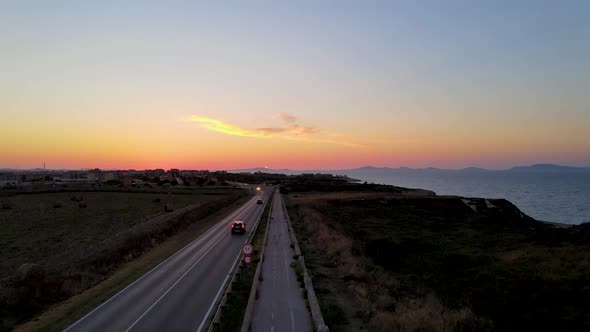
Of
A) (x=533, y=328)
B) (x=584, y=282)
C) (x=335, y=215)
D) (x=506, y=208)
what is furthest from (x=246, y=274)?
(x=506, y=208)

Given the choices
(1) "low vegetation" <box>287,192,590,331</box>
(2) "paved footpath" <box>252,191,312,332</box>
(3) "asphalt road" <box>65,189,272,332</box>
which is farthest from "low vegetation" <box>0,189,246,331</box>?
(1) "low vegetation" <box>287,192,590,331</box>

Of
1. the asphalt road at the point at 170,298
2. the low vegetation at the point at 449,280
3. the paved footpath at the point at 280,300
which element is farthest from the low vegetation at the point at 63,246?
the low vegetation at the point at 449,280

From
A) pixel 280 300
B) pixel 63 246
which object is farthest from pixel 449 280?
pixel 63 246

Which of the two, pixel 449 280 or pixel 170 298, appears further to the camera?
pixel 449 280

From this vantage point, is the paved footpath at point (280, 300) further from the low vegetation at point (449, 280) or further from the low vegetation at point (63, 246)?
the low vegetation at point (63, 246)

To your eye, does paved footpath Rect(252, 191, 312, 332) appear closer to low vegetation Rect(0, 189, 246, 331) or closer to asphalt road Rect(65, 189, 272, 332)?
asphalt road Rect(65, 189, 272, 332)

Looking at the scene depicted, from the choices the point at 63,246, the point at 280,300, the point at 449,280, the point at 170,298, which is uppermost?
the point at 280,300

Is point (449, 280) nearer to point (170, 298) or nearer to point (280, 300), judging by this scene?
point (280, 300)
